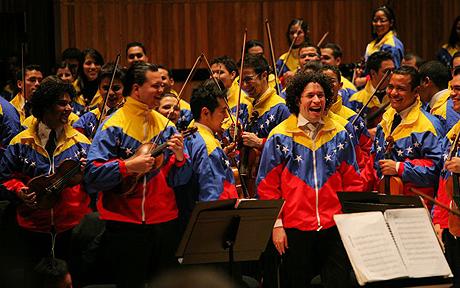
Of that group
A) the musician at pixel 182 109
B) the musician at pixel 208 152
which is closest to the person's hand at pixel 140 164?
the musician at pixel 208 152

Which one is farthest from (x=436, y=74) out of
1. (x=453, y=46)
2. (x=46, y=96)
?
(x=46, y=96)

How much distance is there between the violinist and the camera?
20.1ft

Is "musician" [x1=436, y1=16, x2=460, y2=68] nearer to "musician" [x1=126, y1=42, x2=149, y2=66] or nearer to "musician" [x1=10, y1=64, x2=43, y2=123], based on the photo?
"musician" [x1=126, y1=42, x2=149, y2=66]

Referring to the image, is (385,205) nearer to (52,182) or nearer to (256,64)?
(52,182)

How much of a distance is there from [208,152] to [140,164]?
0.54 metres

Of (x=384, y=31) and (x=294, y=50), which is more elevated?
(x=384, y=31)

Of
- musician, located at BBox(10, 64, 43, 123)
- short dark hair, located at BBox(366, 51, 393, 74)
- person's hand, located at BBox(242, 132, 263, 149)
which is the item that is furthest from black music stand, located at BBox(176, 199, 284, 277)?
musician, located at BBox(10, 64, 43, 123)

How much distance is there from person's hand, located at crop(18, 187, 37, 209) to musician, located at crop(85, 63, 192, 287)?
0.44 metres

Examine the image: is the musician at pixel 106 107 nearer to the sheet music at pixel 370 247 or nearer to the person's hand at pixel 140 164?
the person's hand at pixel 140 164

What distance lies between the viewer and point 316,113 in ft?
19.4

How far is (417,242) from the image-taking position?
4.65 meters

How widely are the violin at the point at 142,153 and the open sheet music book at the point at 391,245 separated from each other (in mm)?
1352

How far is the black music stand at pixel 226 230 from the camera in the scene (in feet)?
16.3

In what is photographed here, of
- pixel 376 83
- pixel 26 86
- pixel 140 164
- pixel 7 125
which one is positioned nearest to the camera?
pixel 140 164
